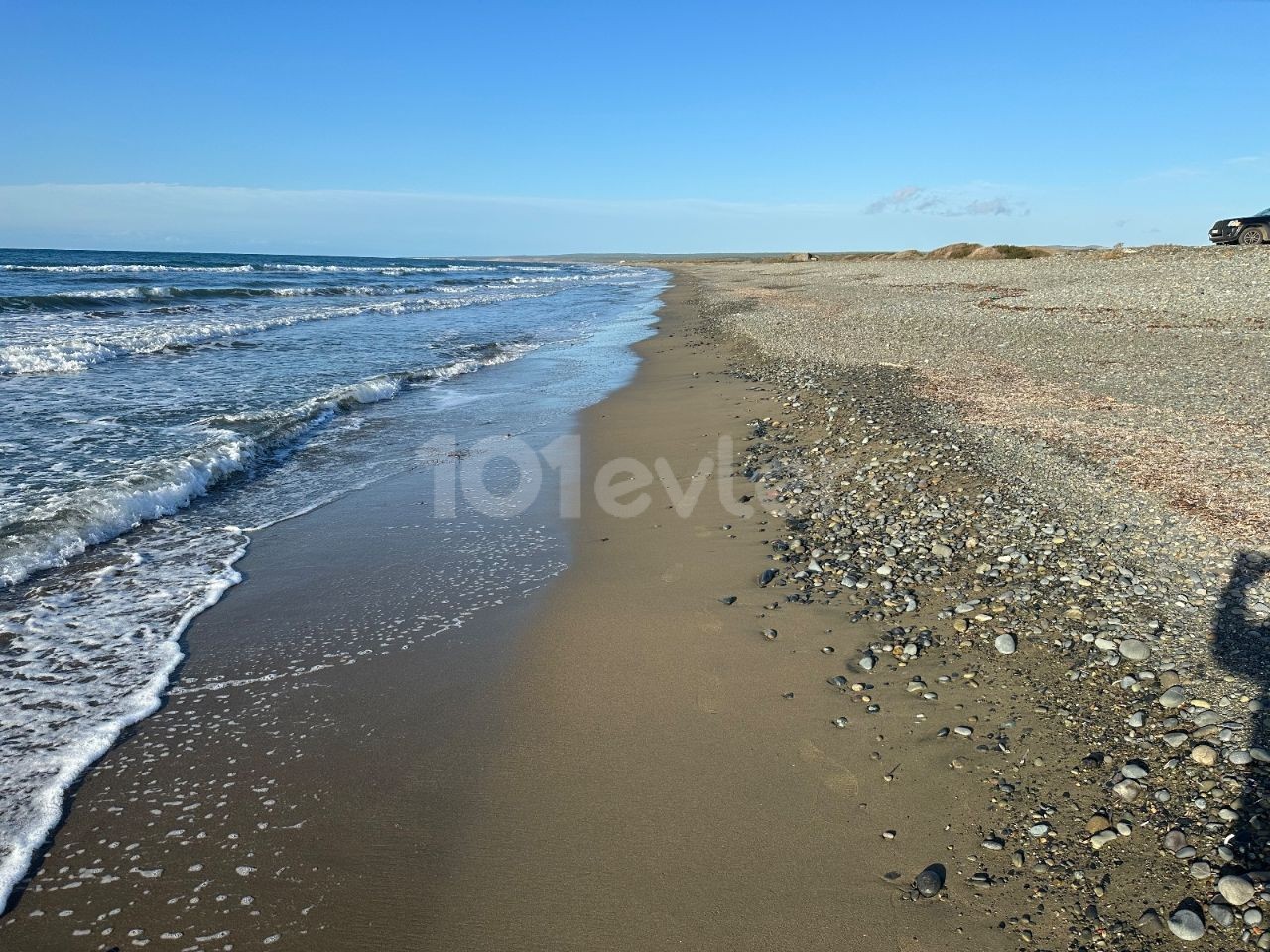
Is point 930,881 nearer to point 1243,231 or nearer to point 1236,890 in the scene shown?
point 1236,890

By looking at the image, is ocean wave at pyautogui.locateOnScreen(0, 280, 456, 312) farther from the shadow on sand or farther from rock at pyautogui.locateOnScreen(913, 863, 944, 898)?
the shadow on sand

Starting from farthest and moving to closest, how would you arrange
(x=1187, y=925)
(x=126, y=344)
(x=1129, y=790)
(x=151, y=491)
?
(x=126, y=344)
(x=151, y=491)
(x=1129, y=790)
(x=1187, y=925)

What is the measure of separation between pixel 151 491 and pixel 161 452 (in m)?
1.54

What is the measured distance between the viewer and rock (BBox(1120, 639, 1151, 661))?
340cm

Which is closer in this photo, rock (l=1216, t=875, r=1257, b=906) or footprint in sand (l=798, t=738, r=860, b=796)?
rock (l=1216, t=875, r=1257, b=906)

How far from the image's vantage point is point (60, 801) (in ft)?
9.49

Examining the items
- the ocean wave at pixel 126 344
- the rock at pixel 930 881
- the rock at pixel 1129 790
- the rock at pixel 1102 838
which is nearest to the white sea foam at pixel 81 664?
the rock at pixel 930 881

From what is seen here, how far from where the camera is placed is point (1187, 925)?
2.09 m

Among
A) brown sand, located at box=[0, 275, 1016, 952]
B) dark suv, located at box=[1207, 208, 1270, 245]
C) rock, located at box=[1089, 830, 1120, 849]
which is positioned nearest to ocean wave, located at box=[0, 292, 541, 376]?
brown sand, located at box=[0, 275, 1016, 952]

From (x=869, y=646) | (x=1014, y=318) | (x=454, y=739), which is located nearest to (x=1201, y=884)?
(x=869, y=646)

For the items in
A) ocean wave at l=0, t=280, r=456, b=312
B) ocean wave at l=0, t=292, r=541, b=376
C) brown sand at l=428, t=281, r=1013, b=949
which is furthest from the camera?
ocean wave at l=0, t=280, r=456, b=312

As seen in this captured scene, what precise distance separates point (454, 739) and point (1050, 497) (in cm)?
457

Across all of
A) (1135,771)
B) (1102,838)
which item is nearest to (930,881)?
(1102,838)

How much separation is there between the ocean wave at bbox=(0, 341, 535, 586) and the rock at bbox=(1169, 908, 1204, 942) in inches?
244
